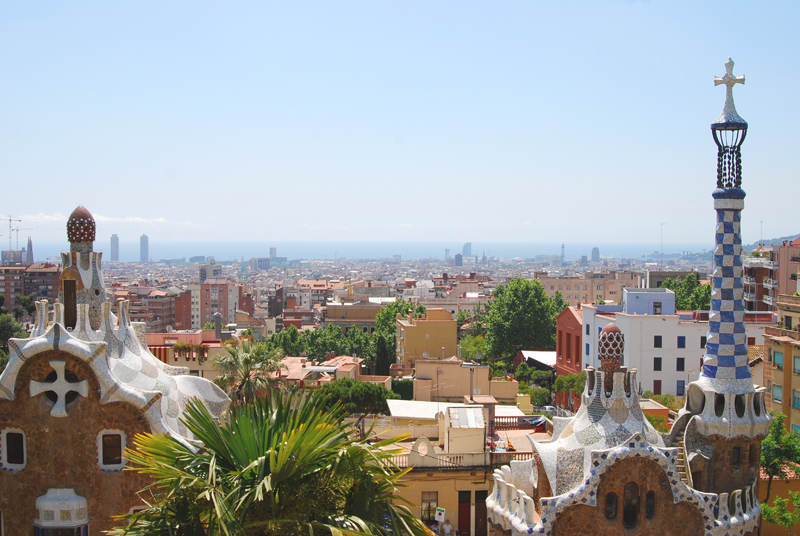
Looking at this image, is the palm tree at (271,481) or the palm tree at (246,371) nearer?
the palm tree at (271,481)

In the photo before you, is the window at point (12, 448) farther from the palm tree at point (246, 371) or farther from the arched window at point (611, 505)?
the arched window at point (611, 505)

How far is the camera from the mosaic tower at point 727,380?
1734 centimetres

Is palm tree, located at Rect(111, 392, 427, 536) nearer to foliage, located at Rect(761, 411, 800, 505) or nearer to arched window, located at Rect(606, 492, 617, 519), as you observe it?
arched window, located at Rect(606, 492, 617, 519)

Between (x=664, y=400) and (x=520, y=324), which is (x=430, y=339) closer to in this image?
(x=520, y=324)

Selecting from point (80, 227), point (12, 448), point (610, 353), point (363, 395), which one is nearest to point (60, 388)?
point (12, 448)

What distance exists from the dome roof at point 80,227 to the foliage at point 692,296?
5359cm

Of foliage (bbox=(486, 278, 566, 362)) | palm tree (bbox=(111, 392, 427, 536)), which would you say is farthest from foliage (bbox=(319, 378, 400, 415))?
foliage (bbox=(486, 278, 566, 362))

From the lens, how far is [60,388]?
55.8ft

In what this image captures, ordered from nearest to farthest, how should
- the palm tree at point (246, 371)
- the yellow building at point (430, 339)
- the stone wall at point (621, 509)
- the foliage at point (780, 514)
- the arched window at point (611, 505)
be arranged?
1. the stone wall at point (621, 509)
2. the arched window at point (611, 505)
3. the foliage at point (780, 514)
4. the palm tree at point (246, 371)
5. the yellow building at point (430, 339)

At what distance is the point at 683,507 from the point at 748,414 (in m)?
3.03

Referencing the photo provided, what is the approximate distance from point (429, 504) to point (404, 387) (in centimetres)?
1890

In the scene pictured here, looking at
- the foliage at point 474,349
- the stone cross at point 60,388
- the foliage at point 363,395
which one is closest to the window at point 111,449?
the stone cross at point 60,388

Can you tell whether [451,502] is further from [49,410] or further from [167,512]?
[167,512]

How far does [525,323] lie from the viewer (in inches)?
2689
